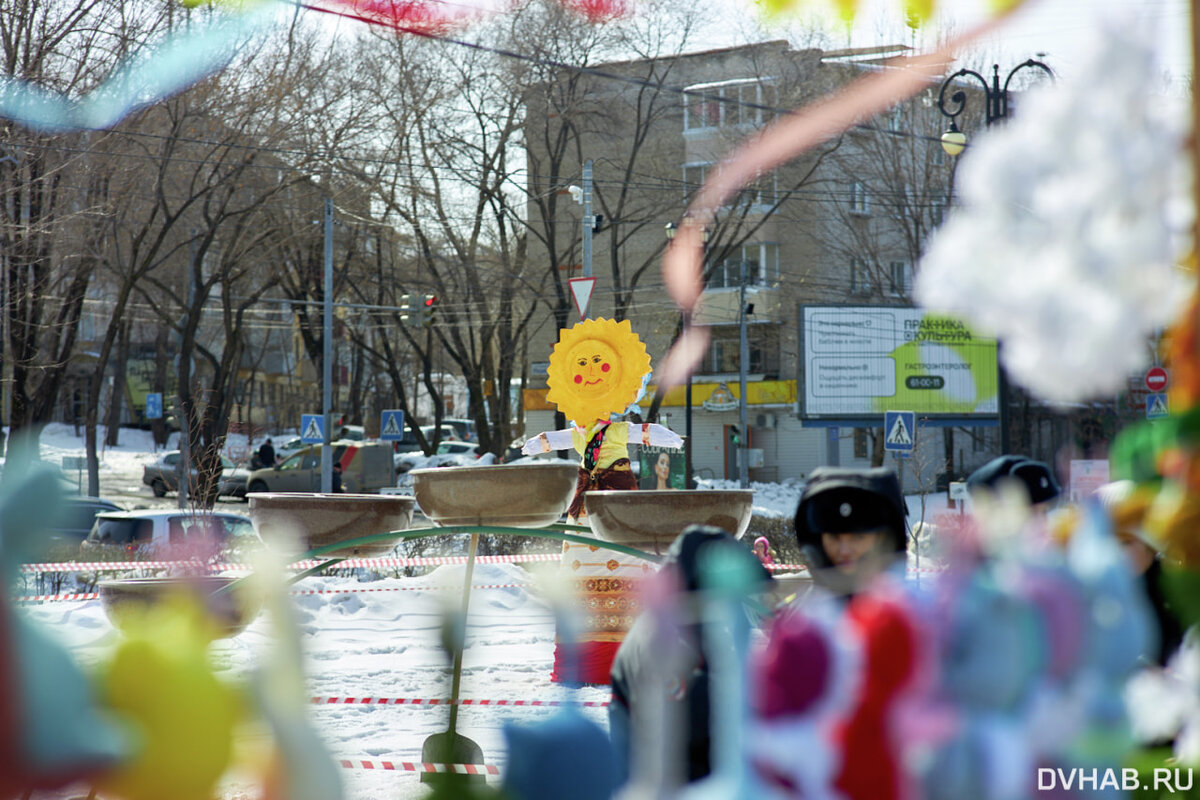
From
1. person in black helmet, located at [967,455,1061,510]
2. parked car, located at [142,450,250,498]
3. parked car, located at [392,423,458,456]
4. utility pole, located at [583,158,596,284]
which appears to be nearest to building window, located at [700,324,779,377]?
parked car, located at [392,423,458,456]

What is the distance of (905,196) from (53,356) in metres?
18.7

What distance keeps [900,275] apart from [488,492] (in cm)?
3043

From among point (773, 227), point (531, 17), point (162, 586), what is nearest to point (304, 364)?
point (773, 227)

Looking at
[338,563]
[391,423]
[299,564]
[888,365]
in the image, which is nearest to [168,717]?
[299,564]

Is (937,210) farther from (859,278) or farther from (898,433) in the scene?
(898,433)

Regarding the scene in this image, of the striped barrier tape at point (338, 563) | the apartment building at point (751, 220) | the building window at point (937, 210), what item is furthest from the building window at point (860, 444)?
the striped barrier tape at point (338, 563)

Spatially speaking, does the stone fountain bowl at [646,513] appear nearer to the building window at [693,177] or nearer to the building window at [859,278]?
the building window at [693,177]

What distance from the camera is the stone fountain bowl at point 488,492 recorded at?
14.9 feet

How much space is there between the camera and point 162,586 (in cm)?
354

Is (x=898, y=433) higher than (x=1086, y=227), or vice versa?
(x=1086, y=227)

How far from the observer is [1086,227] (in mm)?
1028

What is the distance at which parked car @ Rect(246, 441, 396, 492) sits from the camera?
28.1m

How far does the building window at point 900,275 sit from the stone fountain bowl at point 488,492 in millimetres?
26722

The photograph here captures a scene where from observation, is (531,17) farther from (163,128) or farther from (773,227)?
(773,227)
